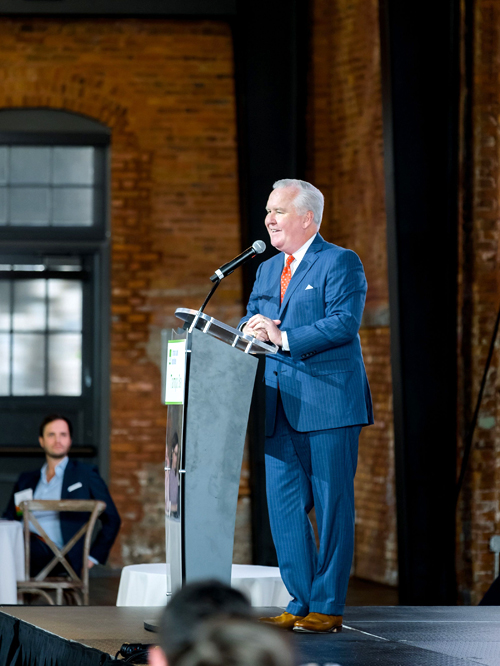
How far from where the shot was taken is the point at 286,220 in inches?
118

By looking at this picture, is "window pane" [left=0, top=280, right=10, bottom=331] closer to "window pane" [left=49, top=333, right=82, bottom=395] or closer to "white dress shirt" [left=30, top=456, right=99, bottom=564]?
"window pane" [left=49, top=333, right=82, bottom=395]

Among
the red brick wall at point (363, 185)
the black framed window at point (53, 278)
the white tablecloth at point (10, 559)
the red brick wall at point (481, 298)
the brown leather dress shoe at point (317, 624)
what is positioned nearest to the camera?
the brown leather dress shoe at point (317, 624)

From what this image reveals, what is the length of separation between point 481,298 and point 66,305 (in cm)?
330

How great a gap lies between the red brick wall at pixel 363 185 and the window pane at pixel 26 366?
8.07ft

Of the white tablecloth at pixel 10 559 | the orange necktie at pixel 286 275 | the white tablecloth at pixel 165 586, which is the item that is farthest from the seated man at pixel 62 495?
the orange necktie at pixel 286 275

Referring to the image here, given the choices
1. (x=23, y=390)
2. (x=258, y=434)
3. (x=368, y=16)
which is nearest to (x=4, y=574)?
(x=258, y=434)

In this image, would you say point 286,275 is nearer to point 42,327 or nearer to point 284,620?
point 284,620

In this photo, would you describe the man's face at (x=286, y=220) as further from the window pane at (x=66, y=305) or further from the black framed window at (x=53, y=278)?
the window pane at (x=66, y=305)

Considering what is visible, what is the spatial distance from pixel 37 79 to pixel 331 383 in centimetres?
542

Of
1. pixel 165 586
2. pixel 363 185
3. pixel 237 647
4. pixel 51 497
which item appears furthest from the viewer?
pixel 363 185

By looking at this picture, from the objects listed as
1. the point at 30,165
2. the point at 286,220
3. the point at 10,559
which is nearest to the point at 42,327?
the point at 30,165

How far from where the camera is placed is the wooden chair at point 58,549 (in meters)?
4.98

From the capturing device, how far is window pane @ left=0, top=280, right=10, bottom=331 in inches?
306

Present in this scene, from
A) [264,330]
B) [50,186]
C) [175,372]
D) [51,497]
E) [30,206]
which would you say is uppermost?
[50,186]
